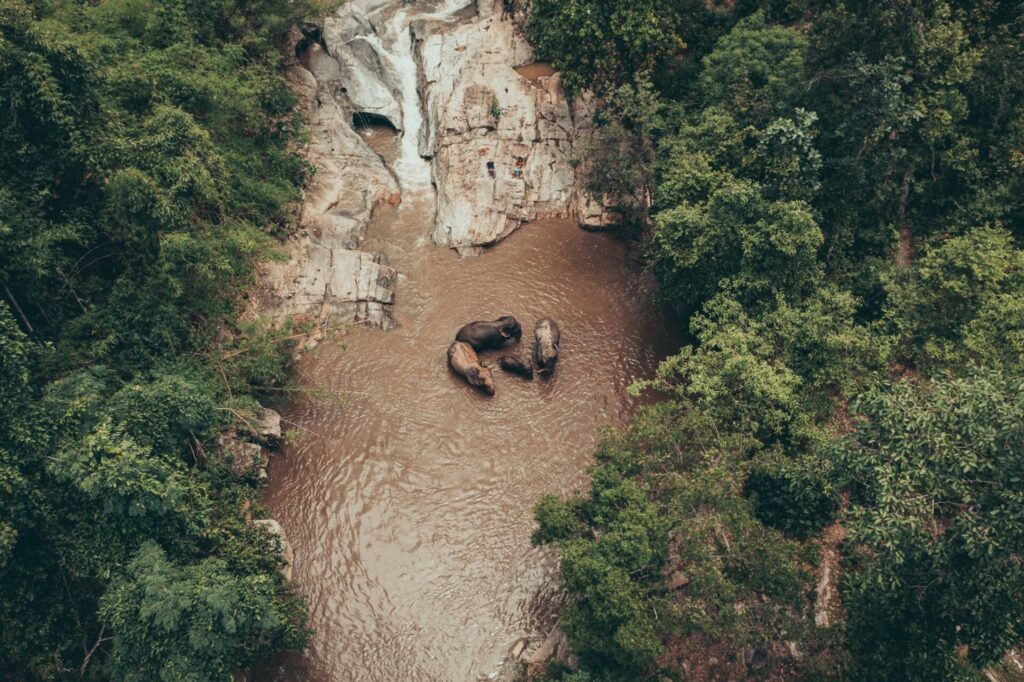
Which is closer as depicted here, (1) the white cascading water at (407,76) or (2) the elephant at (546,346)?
(2) the elephant at (546,346)

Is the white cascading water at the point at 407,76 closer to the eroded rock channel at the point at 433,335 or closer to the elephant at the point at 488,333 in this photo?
the eroded rock channel at the point at 433,335

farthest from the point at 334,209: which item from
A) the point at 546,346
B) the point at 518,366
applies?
the point at 546,346

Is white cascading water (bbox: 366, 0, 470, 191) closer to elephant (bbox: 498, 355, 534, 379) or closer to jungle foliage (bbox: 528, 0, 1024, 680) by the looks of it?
jungle foliage (bbox: 528, 0, 1024, 680)

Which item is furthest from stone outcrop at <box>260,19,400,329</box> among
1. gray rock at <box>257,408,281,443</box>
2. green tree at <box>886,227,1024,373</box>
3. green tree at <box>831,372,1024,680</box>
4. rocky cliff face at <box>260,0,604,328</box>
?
green tree at <box>886,227,1024,373</box>

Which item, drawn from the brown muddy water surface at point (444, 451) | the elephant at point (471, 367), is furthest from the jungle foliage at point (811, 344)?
the elephant at point (471, 367)

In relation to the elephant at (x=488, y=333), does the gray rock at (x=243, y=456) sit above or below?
below

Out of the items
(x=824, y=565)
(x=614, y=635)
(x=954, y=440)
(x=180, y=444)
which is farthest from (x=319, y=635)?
Answer: (x=954, y=440)

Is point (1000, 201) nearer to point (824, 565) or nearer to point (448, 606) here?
point (824, 565)
